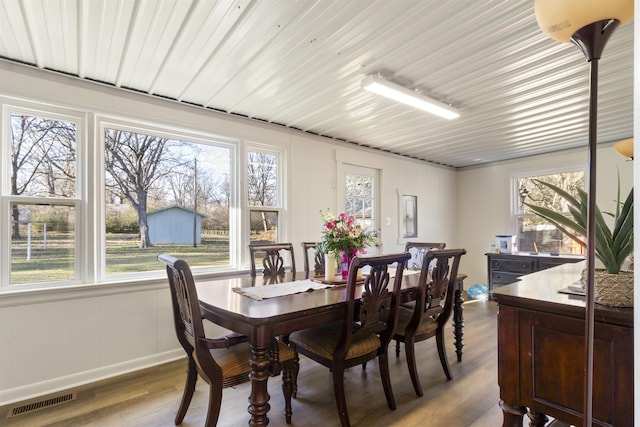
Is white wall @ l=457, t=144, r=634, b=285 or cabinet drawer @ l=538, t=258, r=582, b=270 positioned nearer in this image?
cabinet drawer @ l=538, t=258, r=582, b=270

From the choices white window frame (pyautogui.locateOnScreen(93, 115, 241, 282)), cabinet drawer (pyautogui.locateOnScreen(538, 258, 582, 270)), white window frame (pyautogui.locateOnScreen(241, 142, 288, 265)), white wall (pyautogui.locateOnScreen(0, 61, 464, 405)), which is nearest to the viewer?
white wall (pyautogui.locateOnScreen(0, 61, 464, 405))

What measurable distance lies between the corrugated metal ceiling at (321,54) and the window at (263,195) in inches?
19.9

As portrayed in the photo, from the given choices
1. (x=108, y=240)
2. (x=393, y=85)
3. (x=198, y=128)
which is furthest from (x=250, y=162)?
(x=393, y=85)

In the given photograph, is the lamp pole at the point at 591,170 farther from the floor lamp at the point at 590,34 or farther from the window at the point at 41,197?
the window at the point at 41,197

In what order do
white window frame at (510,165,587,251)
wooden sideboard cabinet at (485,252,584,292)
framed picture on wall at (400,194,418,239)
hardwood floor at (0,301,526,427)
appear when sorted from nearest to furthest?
hardwood floor at (0,301,526,427) → wooden sideboard cabinet at (485,252,584,292) → white window frame at (510,165,587,251) → framed picture on wall at (400,194,418,239)

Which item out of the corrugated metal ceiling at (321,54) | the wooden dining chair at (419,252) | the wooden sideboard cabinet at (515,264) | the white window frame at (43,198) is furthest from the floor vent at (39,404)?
the wooden sideboard cabinet at (515,264)

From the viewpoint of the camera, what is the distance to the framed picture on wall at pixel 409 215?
5055 millimetres

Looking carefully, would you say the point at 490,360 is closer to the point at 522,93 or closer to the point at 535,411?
the point at 535,411

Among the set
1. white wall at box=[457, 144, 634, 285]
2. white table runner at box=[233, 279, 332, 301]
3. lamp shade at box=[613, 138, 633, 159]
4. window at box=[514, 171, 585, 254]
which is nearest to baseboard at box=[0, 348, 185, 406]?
white table runner at box=[233, 279, 332, 301]

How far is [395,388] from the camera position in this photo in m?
2.40

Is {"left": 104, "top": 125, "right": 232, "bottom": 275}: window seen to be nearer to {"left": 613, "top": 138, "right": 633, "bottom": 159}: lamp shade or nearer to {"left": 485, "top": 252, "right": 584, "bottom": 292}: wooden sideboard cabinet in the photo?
{"left": 613, "top": 138, "right": 633, "bottom": 159}: lamp shade

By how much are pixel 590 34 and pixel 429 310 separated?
6.60ft

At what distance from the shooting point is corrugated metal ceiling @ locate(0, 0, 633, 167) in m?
1.69

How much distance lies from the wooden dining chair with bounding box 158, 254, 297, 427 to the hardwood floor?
24 cm
